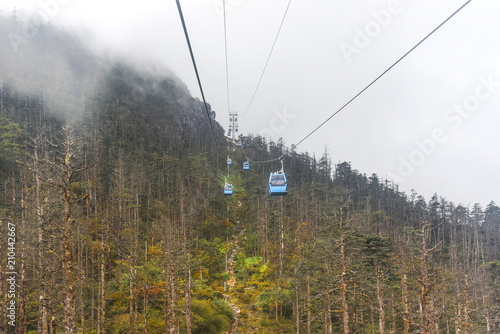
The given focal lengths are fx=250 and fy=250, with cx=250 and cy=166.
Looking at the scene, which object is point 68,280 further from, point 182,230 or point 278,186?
point 182,230

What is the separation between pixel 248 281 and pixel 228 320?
9.64 meters

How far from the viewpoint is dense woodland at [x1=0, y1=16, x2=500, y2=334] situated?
57.8 feet

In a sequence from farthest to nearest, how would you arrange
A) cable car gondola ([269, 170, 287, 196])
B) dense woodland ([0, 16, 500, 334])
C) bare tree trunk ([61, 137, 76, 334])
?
dense woodland ([0, 16, 500, 334]), cable car gondola ([269, 170, 287, 196]), bare tree trunk ([61, 137, 76, 334])

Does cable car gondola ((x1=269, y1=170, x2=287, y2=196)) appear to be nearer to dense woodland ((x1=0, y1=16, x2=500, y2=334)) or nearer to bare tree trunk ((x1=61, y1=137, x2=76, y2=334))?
dense woodland ((x1=0, y1=16, x2=500, y2=334))

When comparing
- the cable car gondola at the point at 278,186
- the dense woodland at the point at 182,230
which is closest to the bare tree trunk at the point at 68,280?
the dense woodland at the point at 182,230

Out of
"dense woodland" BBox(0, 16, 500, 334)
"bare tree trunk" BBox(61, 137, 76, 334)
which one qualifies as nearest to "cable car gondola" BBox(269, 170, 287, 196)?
"dense woodland" BBox(0, 16, 500, 334)

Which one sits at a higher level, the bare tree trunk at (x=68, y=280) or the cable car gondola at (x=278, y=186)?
the cable car gondola at (x=278, y=186)

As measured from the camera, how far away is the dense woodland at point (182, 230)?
17.6 metres

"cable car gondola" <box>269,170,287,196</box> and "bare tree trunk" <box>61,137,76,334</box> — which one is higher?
"cable car gondola" <box>269,170,287,196</box>

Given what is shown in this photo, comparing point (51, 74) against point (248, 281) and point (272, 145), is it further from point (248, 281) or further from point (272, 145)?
point (248, 281)

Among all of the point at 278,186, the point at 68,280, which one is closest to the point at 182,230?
the point at 278,186

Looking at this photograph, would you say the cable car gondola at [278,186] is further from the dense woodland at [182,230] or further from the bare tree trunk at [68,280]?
the bare tree trunk at [68,280]

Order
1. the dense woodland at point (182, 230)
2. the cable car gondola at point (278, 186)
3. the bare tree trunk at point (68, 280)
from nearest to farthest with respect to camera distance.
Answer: the bare tree trunk at point (68, 280) < the cable car gondola at point (278, 186) < the dense woodland at point (182, 230)

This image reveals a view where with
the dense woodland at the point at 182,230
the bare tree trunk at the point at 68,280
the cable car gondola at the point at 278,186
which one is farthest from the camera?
the dense woodland at the point at 182,230
